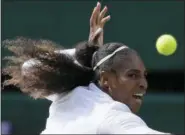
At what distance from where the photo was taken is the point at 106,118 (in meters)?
2.28

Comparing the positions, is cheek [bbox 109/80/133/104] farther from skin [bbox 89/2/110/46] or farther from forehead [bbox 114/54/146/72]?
skin [bbox 89/2/110/46]

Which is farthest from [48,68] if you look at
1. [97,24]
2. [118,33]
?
[118,33]

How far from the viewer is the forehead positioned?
2.52 m

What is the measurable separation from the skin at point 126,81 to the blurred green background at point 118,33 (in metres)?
4.53

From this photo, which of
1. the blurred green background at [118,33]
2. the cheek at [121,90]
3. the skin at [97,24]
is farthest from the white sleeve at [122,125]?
the blurred green background at [118,33]

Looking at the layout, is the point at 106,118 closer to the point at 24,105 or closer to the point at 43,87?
the point at 43,87

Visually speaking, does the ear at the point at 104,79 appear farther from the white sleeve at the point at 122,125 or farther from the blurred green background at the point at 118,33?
the blurred green background at the point at 118,33

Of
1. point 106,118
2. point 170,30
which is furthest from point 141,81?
point 170,30

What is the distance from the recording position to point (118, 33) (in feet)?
23.5

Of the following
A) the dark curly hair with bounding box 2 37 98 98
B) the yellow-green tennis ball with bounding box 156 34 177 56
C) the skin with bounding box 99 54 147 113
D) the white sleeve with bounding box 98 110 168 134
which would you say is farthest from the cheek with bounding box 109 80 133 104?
the yellow-green tennis ball with bounding box 156 34 177 56

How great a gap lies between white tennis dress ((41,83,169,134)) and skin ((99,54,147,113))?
0.06m

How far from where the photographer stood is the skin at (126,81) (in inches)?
98.8

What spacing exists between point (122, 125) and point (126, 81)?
0.31 metres

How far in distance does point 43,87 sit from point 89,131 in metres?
0.36
